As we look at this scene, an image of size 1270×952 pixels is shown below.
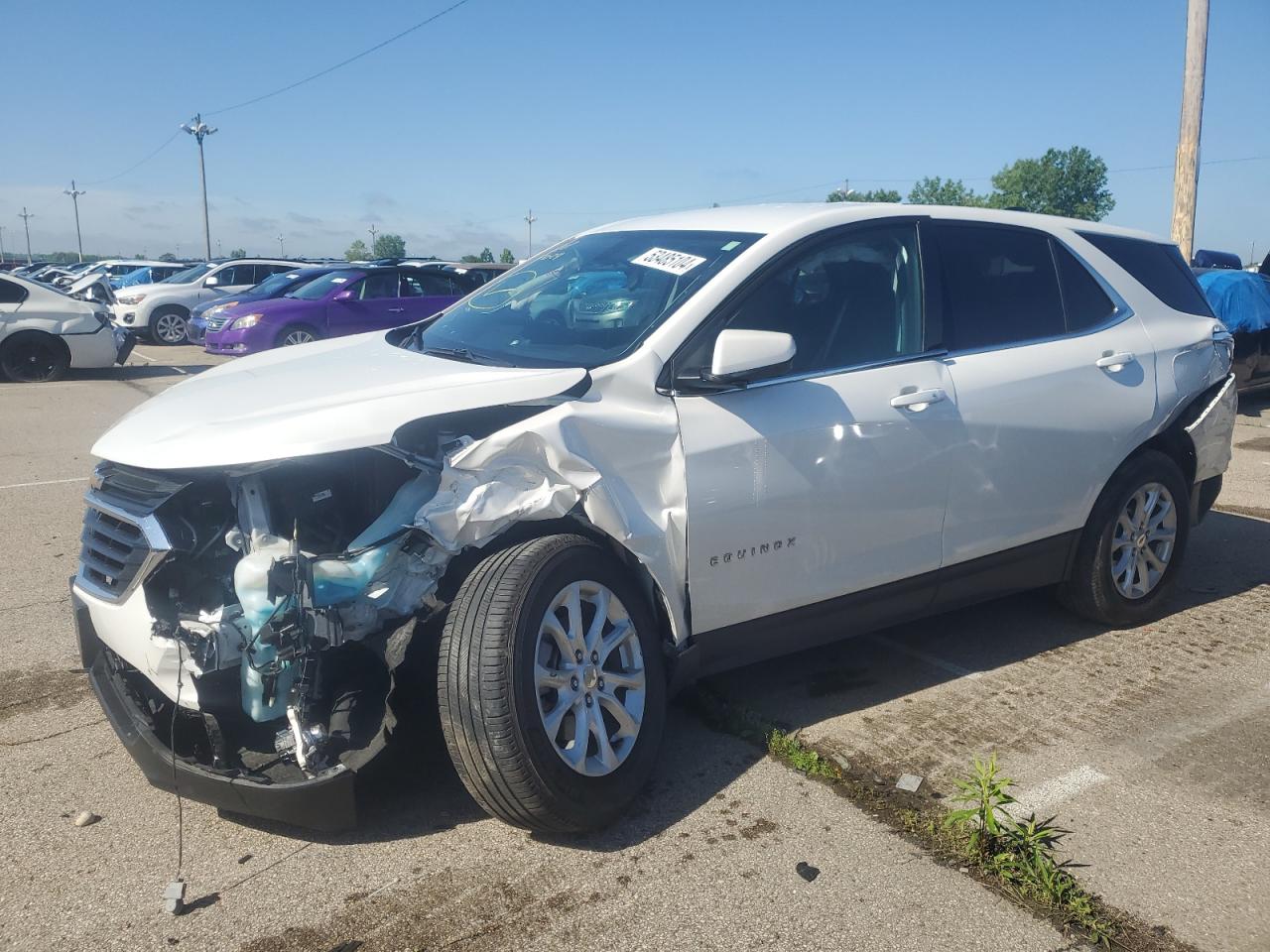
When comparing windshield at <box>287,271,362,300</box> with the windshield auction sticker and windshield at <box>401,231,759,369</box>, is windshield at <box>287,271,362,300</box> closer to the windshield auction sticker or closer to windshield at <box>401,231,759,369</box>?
windshield at <box>401,231,759,369</box>

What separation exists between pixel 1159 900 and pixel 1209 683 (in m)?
1.80

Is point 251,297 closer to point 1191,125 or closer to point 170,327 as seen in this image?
point 170,327

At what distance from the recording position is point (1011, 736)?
3.88 meters

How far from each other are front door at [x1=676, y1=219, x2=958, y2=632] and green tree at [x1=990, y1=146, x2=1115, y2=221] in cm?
9378

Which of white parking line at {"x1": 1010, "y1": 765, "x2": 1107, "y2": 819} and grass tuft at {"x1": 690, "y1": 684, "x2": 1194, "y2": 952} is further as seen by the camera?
white parking line at {"x1": 1010, "y1": 765, "x2": 1107, "y2": 819}

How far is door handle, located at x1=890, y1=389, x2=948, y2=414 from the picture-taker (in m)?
3.89

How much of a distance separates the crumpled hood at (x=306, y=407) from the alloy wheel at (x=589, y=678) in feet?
A: 2.19

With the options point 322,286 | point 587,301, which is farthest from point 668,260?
point 322,286

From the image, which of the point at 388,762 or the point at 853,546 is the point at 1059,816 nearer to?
the point at 853,546

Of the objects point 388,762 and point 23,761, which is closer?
point 388,762

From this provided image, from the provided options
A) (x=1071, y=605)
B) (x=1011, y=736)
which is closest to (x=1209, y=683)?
(x=1071, y=605)

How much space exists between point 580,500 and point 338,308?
12904mm

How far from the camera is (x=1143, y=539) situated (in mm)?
4926

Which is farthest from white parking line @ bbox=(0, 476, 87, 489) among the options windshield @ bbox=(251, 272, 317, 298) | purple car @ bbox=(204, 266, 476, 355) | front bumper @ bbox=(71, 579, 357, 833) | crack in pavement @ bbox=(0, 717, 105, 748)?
windshield @ bbox=(251, 272, 317, 298)
